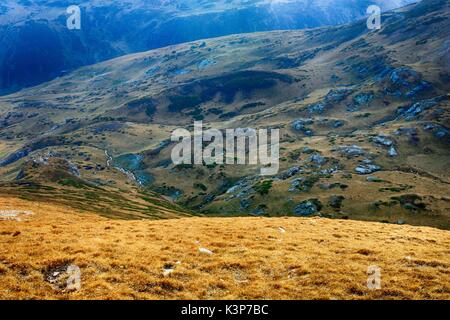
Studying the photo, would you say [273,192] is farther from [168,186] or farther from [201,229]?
[201,229]

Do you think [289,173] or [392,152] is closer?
[289,173]

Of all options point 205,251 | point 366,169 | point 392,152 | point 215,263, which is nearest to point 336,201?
point 366,169

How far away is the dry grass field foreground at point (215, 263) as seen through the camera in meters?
18.8

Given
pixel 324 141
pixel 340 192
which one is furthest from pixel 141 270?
pixel 324 141

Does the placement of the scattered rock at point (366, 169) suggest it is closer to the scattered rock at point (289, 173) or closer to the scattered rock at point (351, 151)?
the scattered rock at point (351, 151)

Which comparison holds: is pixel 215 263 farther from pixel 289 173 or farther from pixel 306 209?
pixel 289 173

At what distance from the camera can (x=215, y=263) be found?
23.0 m

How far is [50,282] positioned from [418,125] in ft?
646

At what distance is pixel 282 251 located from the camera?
26453mm

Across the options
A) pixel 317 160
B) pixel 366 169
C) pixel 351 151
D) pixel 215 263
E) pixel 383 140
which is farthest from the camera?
pixel 383 140

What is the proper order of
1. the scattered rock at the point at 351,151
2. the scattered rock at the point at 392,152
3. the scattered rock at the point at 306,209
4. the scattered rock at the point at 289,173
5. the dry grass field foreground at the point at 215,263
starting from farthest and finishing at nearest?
the scattered rock at the point at 351,151, the scattered rock at the point at 392,152, the scattered rock at the point at 289,173, the scattered rock at the point at 306,209, the dry grass field foreground at the point at 215,263

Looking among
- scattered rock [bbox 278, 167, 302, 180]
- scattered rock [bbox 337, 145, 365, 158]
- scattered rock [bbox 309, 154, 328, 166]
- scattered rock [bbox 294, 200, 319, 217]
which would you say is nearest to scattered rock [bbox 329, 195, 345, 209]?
scattered rock [bbox 294, 200, 319, 217]

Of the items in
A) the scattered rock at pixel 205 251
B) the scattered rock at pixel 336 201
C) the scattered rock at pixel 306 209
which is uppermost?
the scattered rock at pixel 205 251

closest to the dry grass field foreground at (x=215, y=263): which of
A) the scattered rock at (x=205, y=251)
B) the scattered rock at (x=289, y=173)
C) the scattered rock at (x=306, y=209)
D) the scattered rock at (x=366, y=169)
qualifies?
the scattered rock at (x=205, y=251)
